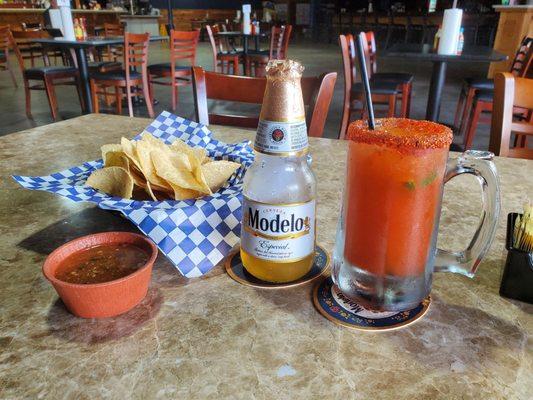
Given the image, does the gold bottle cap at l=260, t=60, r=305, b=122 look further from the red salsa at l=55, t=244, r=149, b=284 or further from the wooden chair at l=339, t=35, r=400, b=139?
the wooden chair at l=339, t=35, r=400, b=139

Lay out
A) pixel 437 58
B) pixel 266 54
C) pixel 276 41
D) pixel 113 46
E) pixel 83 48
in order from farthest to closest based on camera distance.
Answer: pixel 113 46
pixel 276 41
pixel 266 54
pixel 83 48
pixel 437 58

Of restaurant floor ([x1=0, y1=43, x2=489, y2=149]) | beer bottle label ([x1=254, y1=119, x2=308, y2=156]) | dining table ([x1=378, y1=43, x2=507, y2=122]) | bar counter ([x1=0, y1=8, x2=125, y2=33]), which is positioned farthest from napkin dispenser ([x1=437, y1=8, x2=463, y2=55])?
bar counter ([x1=0, y1=8, x2=125, y2=33])

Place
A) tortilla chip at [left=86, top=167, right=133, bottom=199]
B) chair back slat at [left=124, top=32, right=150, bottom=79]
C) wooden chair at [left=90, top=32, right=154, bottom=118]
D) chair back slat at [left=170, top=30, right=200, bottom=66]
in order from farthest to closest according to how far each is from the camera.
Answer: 1. chair back slat at [left=170, top=30, right=200, bottom=66]
2. wooden chair at [left=90, top=32, right=154, bottom=118]
3. chair back slat at [left=124, top=32, right=150, bottom=79]
4. tortilla chip at [left=86, top=167, right=133, bottom=199]

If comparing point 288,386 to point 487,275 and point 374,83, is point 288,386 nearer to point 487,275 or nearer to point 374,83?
point 487,275

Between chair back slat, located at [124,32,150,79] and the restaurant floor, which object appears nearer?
chair back slat, located at [124,32,150,79]

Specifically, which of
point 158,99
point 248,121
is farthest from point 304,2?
point 248,121

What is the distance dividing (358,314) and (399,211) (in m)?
0.16

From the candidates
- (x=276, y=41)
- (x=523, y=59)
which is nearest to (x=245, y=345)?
(x=523, y=59)

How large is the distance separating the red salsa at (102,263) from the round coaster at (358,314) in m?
0.28

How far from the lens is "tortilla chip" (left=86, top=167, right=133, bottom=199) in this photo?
0.74 meters

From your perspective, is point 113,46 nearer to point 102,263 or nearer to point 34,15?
point 34,15

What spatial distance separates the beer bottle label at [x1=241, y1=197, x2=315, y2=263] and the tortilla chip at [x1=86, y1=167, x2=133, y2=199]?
0.79ft

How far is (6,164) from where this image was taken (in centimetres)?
125

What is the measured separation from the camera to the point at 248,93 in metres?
1.72
